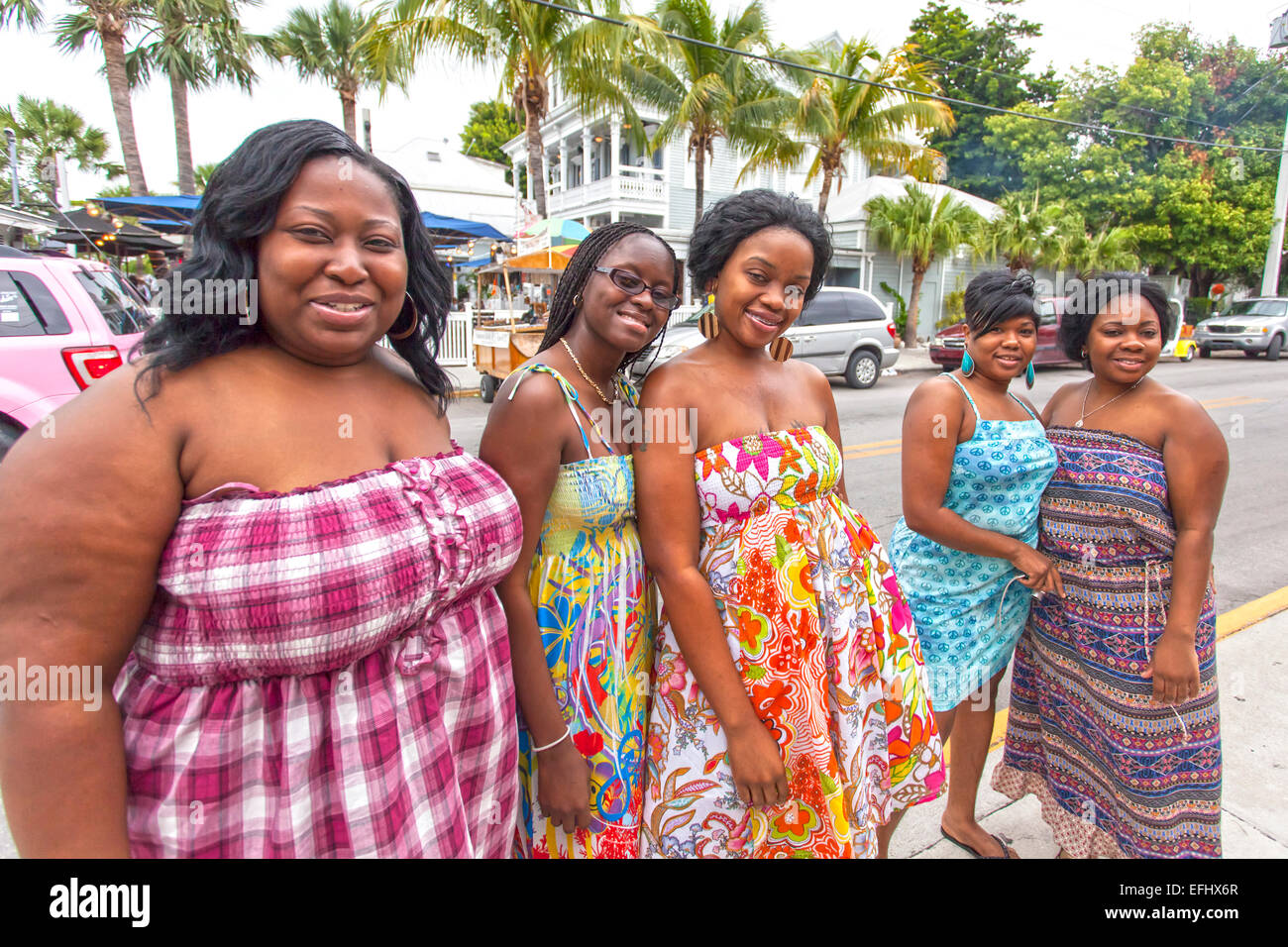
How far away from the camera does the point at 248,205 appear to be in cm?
111

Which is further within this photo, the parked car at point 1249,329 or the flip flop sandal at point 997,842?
the parked car at point 1249,329

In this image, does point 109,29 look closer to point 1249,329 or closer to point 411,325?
point 411,325

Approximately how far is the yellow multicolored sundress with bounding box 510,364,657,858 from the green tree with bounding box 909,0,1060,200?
40872 mm

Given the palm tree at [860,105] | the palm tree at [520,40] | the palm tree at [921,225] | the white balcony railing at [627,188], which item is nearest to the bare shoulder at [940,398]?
the palm tree at [520,40]

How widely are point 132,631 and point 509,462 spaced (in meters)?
0.69

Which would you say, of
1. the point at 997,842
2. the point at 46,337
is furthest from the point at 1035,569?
the point at 46,337

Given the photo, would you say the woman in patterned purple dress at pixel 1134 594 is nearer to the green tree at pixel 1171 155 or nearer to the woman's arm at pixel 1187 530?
the woman's arm at pixel 1187 530

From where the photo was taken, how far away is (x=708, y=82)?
48.5ft

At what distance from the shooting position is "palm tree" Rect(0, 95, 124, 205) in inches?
1089

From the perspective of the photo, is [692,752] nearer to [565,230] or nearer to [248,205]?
[248,205]

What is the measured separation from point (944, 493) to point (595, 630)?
119 centimetres

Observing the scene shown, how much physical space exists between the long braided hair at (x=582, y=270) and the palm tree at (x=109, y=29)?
17441mm

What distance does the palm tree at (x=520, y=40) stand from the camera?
39.1 feet

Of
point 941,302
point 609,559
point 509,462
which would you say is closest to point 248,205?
point 509,462
